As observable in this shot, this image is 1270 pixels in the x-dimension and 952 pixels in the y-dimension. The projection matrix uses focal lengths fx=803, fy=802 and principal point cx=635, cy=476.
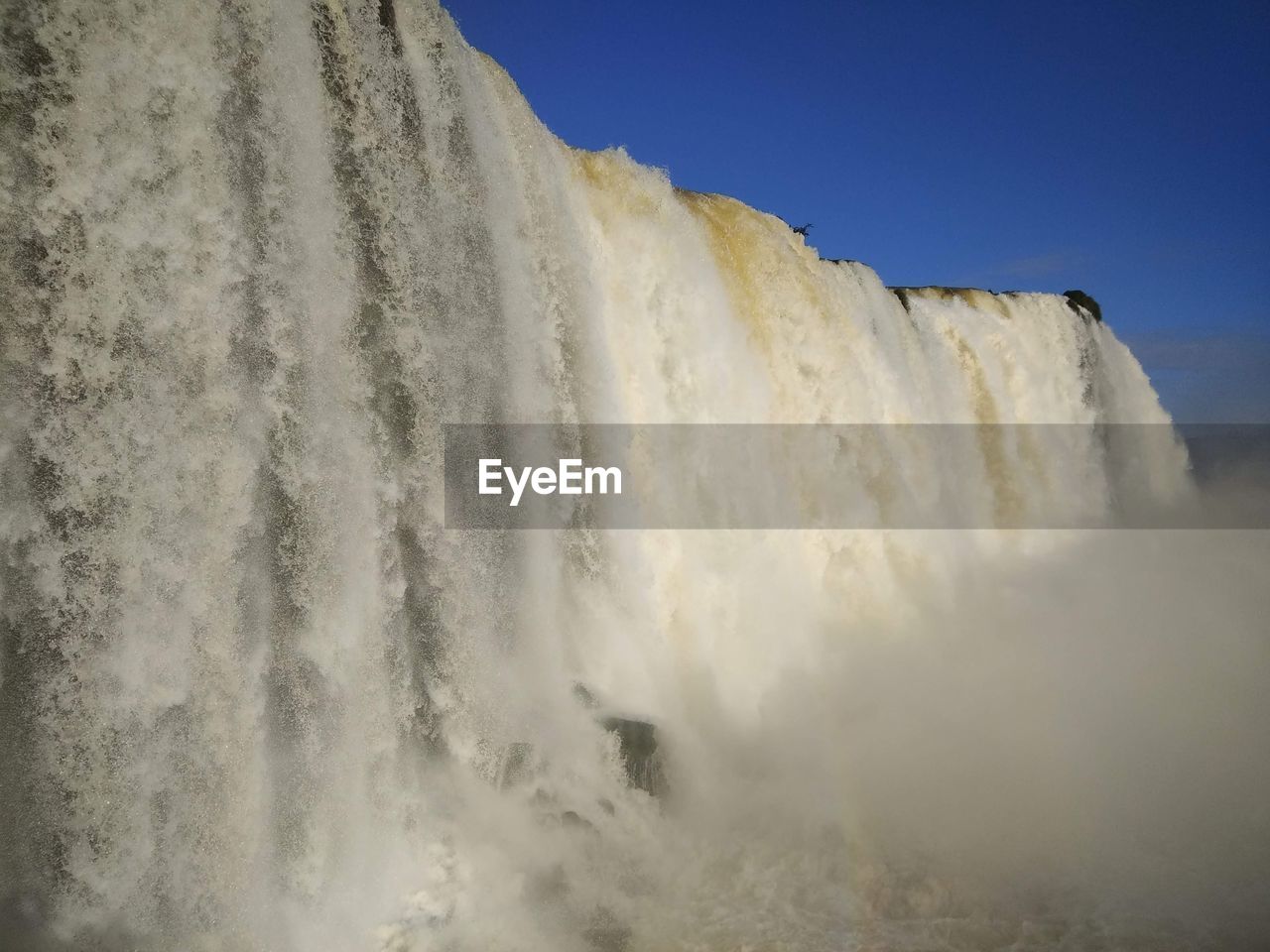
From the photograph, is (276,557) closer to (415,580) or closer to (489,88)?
(415,580)

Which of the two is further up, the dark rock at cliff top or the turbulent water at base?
the dark rock at cliff top

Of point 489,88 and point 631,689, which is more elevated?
point 489,88

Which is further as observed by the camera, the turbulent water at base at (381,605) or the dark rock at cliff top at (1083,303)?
the dark rock at cliff top at (1083,303)

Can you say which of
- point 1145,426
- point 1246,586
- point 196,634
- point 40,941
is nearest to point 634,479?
point 196,634

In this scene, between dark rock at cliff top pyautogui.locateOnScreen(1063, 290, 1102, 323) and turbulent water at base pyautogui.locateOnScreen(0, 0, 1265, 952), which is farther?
dark rock at cliff top pyautogui.locateOnScreen(1063, 290, 1102, 323)

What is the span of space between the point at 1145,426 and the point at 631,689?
1615 cm

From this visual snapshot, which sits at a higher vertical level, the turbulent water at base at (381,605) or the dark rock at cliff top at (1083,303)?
the dark rock at cliff top at (1083,303)

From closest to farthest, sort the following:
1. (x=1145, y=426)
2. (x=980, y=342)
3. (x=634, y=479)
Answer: (x=634, y=479)
(x=980, y=342)
(x=1145, y=426)

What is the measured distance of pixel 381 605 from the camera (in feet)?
15.8

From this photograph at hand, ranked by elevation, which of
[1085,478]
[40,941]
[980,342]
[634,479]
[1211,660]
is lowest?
[40,941]

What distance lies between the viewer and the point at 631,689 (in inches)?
249

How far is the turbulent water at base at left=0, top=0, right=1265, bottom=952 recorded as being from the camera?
3719 mm

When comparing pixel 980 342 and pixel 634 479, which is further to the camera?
pixel 980 342

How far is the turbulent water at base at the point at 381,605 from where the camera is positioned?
3719mm
